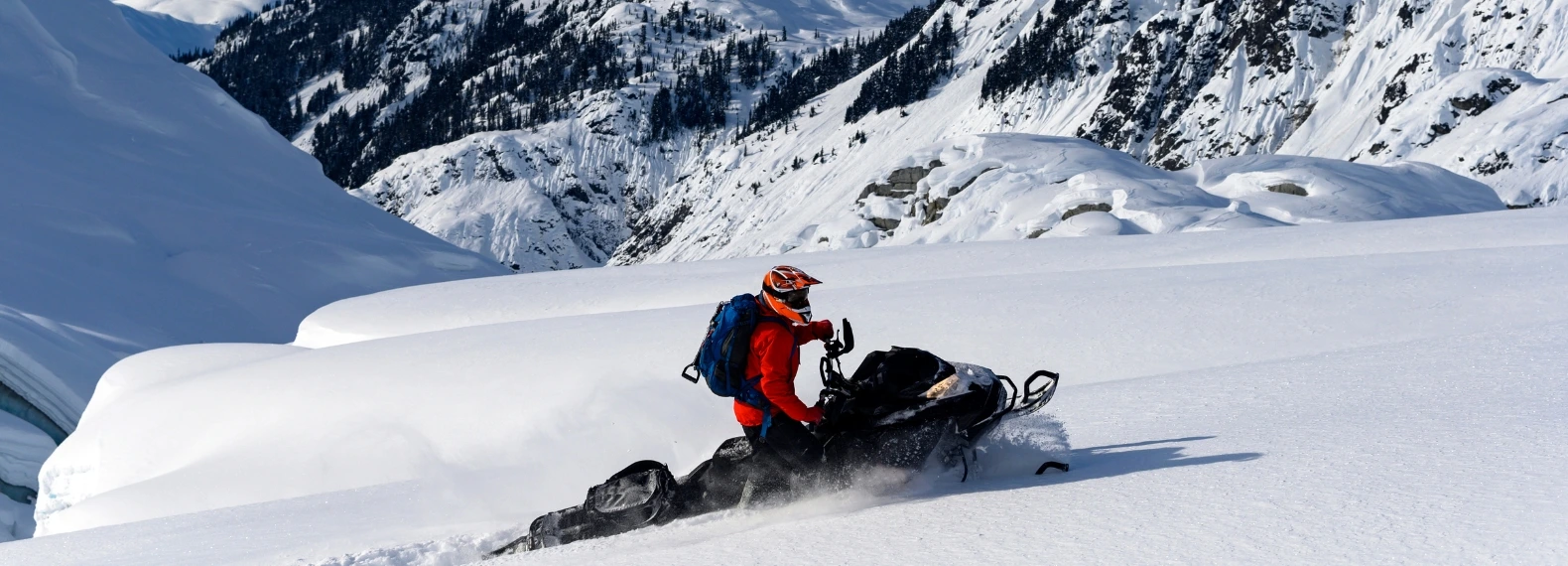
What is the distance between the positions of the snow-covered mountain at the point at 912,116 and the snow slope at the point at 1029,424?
34.9m

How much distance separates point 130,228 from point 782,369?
84.9 feet

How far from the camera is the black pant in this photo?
21.7 ft

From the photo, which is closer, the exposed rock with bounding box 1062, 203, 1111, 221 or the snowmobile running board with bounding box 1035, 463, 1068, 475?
the snowmobile running board with bounding box 1035, 463, 1068, 475

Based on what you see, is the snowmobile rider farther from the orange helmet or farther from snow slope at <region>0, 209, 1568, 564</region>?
snow slope at <region>0, 209, 1568, 564</region>

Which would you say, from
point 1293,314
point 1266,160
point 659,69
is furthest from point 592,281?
point 659,69

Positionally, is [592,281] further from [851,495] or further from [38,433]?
[851,495]

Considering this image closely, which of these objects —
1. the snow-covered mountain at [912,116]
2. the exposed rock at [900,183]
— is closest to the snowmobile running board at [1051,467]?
the snow-covered mountain at [912,116]

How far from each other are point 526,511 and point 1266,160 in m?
51.1

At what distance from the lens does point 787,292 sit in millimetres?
6480

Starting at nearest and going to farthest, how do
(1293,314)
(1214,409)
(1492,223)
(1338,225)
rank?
(1214,409) → (1293,314) → (1492,223) → (1338,225)

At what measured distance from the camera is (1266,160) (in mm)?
52062

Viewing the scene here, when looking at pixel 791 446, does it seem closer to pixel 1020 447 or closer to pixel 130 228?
pixel 1020 447

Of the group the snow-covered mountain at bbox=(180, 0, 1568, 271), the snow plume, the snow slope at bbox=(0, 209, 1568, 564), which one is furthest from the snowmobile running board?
the snow-covered mountain at bbox=(180, 0, 1568, 271)

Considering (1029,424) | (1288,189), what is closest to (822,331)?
(1029,424)
